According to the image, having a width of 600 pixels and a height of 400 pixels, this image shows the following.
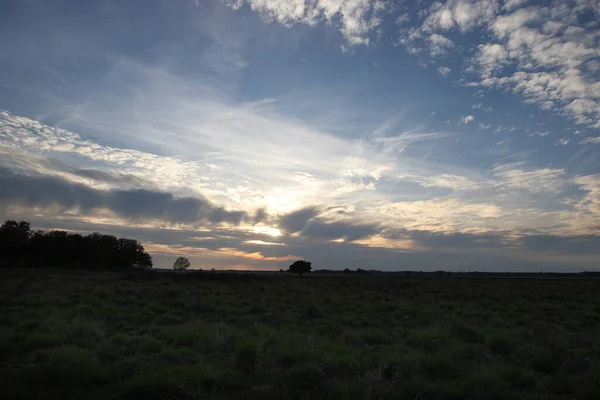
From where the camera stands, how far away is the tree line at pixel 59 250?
80688mm

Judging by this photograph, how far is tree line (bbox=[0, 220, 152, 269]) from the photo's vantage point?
265 ft

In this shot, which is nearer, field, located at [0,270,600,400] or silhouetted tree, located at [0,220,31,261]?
field, located at [0,270,600,400]

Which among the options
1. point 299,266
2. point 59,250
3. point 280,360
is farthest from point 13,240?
point 280,360

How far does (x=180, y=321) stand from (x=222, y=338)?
5266 mm

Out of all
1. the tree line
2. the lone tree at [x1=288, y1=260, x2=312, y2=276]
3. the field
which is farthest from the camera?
the lone tree at [x1=288, y1=260, x2=312, y2=276]

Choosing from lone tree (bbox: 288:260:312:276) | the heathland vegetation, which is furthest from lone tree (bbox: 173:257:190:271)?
the heathland vegetation

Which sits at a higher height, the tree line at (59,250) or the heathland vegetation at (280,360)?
the tree line at (59,250)

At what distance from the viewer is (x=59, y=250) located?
84.7m

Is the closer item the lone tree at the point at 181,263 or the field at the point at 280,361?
the field at the point at 280,361

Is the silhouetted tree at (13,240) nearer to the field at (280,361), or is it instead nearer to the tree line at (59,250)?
the tree line at (59,250)

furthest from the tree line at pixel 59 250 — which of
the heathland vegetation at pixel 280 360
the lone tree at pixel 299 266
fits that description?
the heathland vegetation at pixel 280 360

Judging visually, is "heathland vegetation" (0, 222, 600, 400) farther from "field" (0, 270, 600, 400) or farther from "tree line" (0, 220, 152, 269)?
"tree line" (0, 220, 152, 269)

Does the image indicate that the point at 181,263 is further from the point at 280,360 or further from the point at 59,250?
the point at 280,360

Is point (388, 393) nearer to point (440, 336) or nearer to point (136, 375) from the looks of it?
point (136, 375)
